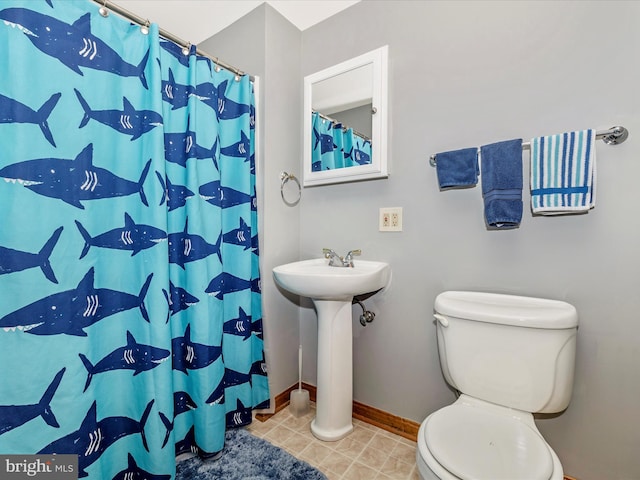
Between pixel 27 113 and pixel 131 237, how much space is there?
0.48 meters

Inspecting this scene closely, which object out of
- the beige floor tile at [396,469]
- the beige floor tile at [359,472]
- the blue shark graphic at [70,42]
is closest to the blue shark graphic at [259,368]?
the beige floor tile at [359,472]

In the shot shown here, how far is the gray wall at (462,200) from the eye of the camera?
1053 millimetres

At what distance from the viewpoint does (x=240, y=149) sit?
60.2 inches

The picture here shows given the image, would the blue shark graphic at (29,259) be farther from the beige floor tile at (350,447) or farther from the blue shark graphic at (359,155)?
the beige floor tile at (350,447)

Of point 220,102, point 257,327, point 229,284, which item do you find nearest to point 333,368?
point 257,327

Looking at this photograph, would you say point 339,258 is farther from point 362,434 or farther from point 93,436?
point 93,436

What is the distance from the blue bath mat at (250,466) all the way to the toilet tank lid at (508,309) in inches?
35.3

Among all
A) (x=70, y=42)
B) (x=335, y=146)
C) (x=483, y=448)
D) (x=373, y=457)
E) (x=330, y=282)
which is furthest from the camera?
(x=335, y=146)

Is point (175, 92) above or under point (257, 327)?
above

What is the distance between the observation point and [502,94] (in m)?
1.24

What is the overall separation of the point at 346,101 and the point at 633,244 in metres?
1.36

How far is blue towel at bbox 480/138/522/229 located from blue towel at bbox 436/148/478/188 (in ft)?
0.24

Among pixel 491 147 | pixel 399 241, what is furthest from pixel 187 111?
pixel 491 147

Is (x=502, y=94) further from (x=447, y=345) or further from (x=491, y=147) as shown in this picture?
(x=447, y=345)
